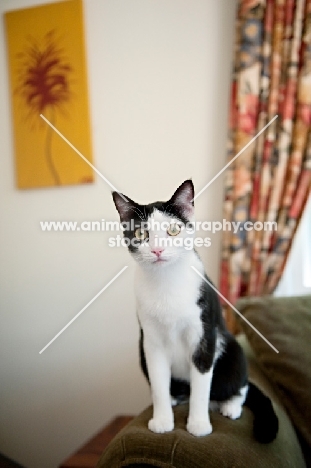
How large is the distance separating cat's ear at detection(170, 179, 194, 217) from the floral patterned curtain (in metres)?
0.65

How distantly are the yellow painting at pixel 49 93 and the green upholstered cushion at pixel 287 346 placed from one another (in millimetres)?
842

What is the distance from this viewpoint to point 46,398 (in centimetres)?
158

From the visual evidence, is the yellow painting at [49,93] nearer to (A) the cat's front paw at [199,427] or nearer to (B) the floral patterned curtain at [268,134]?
(B) the floral patterned curtain at [268,134]

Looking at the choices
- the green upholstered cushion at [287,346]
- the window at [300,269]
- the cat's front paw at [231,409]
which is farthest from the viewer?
the window at [300,269]

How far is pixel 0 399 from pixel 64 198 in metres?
0.98

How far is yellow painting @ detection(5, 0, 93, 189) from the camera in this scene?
1.44m

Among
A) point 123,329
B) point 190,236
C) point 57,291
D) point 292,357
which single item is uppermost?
point 190,236

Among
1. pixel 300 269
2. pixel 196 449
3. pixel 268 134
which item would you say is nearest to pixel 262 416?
pixel 196 449

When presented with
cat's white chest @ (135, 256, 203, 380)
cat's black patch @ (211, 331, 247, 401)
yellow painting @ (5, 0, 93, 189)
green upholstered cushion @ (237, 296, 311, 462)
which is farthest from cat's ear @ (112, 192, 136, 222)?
yellow painting @ (5, 0, 93, 189)

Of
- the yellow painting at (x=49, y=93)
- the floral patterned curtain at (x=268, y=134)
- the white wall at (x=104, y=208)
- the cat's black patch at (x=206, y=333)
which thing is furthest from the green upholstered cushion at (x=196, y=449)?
the yellow painting at (x=49, y=93)

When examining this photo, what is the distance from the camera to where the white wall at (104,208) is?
1369 millimetres

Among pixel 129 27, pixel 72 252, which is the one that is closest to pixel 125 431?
pixel 72 252

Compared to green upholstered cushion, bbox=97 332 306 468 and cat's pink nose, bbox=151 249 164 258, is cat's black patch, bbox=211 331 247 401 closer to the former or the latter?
green upholstered cushion, bbox=97 332 306 468

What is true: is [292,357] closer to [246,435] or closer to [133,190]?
[246,435]
